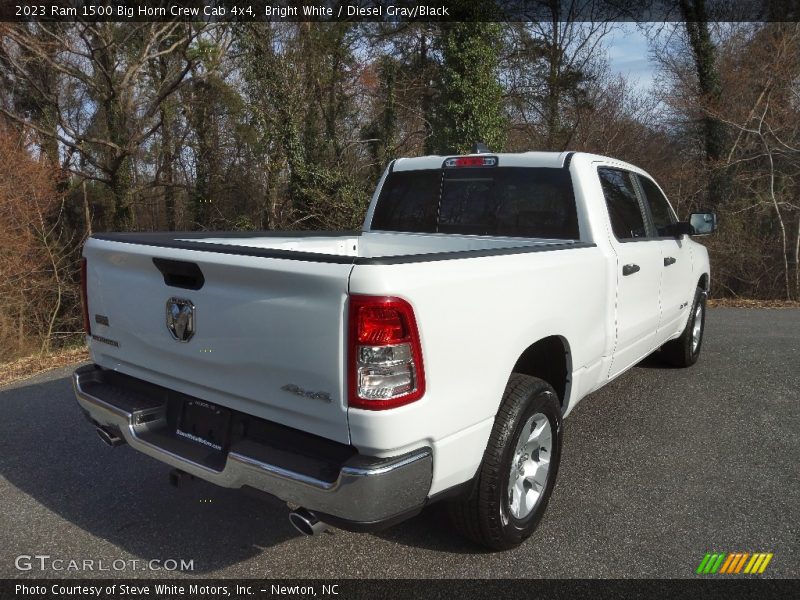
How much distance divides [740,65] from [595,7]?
7.85 meters

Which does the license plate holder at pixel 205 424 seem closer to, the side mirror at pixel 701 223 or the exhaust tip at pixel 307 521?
the exhaust tip at pixel 307 521

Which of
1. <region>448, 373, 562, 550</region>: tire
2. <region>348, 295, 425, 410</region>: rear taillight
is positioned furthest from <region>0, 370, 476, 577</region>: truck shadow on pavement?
<region>348, 295, 425, 410</region>: rear taillight

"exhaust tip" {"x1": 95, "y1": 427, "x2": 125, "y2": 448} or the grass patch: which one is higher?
"exhaust tip" {"x1": 95, "y1": 427, "x2": 125, "y2": 448}

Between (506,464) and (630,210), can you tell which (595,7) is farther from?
(506,464)

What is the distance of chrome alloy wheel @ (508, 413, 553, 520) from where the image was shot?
285 centimetres

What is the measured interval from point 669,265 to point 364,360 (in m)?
3.45

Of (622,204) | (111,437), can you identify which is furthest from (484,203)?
(111,437)

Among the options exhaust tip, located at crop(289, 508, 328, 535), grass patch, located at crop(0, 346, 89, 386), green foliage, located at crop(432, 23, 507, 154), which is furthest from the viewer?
green foliage, located at crop(432, 23, 507, 154)

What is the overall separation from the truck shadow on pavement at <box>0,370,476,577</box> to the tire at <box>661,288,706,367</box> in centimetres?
373

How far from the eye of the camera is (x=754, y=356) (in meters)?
6.75

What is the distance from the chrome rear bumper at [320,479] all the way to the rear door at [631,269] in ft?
6.83

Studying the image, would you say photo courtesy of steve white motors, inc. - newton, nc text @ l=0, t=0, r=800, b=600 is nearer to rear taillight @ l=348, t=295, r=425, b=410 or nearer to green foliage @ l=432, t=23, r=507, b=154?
rear taillight @ l=348, t=295, r=425, b=410

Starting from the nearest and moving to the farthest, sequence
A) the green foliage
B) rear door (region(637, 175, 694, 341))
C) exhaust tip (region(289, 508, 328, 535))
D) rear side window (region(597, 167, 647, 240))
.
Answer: exhaust tip (region(289, 508, 328, 535)) → rear side window (region(597, 167, 647, 240)) → rear door (region(637, 175, 694, 341)) → the green foliage

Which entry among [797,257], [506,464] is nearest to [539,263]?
[506,464]
